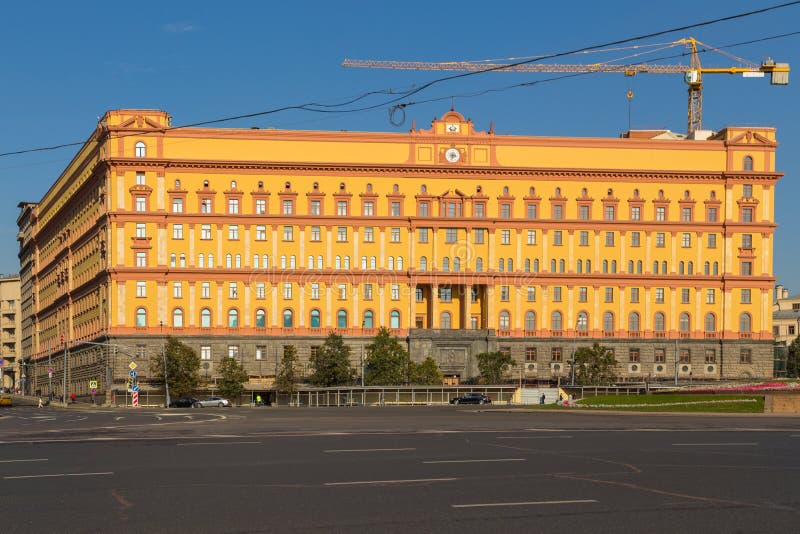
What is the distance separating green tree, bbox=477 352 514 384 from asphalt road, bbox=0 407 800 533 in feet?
260

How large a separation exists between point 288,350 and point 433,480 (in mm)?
94419

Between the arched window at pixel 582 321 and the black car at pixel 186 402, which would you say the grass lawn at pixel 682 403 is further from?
the arched window at pixel 582 321

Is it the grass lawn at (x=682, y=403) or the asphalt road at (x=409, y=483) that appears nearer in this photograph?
the asphalt road at (x=409, y=483)

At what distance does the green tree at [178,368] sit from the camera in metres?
113

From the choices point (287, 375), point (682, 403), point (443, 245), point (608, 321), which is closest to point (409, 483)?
point (682, 403)

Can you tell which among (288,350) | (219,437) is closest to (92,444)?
(219,437)

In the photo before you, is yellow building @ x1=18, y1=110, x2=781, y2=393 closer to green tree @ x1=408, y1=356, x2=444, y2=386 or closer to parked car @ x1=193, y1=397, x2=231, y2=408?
green tree @ x1=408, y1=356, x2=444, y2=386

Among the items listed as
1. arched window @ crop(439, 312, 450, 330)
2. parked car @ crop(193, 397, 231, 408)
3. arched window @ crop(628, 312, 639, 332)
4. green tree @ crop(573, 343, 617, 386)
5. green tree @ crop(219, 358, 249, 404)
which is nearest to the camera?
parked car @ crop(193, 397, 231, 408)

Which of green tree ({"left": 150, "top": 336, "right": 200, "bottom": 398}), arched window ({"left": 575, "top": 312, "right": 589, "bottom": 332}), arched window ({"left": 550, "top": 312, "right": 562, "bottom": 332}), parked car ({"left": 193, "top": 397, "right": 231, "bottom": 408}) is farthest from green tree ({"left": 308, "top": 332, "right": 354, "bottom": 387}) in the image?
arched window ({"left": 575, "top": 312, "right": 589, "bottom": 332})

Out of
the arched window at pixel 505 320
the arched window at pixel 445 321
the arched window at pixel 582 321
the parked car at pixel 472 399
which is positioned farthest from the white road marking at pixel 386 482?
the arched window at pixel 582 321

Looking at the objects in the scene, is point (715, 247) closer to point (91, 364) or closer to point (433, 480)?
point (91, 364)

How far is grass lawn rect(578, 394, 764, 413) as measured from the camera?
5481 centimetres

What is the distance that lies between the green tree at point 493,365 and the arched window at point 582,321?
39.6 ft

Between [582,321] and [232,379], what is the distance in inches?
1595
